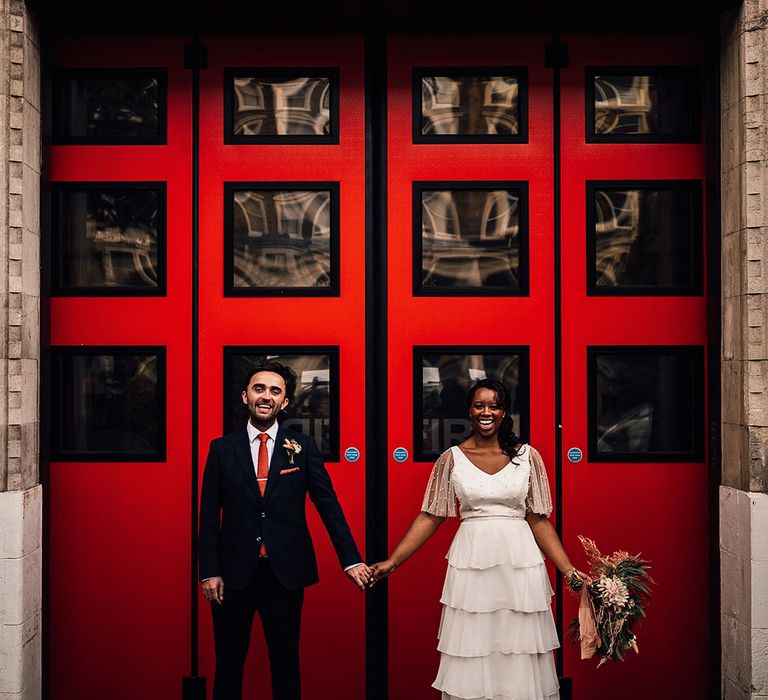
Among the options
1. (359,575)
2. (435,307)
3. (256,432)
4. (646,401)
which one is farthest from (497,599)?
(435,307)

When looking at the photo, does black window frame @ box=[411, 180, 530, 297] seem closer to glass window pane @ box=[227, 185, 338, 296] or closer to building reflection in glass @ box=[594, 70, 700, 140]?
glass window pane @ box=[227, 185, 338, 296]

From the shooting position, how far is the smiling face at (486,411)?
422 centimetres

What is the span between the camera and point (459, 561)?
4.20 meters

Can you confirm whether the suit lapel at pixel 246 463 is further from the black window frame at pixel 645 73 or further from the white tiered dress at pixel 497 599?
the black window frame at pixel 645 73

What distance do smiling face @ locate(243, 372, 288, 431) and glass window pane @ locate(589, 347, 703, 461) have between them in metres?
1.85

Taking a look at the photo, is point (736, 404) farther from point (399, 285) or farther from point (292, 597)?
point (292, 597)

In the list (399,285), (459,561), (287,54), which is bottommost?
(459,561)

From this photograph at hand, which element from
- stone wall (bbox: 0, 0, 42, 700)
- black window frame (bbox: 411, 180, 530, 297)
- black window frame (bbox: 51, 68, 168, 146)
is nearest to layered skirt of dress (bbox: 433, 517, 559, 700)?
black window frame (bbox: 411, 180, 530, 297)

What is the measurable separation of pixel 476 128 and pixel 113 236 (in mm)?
2189

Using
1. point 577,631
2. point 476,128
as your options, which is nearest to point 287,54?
point 476,128

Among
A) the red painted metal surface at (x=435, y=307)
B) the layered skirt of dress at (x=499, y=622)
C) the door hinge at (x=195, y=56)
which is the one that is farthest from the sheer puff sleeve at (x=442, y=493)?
the door hinge at (x=195, y=56)

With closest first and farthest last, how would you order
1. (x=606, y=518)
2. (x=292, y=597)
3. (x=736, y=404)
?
1. (x=292, y=597)
2. (x=736, y=404)
3. (x=606, y=518)

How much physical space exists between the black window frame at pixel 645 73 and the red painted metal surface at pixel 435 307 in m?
0.23

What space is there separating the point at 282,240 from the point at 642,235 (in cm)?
208
